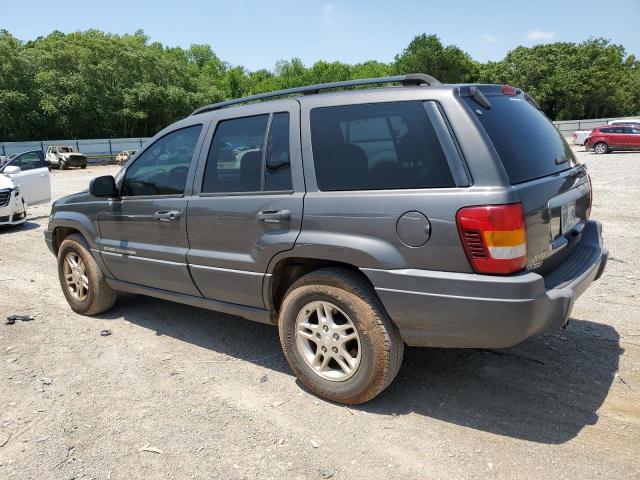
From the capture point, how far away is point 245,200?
135 inches

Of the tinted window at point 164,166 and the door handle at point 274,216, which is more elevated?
the tinted window at point 164,166

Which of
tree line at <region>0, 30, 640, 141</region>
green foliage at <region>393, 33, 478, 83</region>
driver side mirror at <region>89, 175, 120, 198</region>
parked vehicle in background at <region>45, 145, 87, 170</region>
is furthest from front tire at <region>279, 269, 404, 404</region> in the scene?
green foliage at <region>393, 33, 478, 83</region>

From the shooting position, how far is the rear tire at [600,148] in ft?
87.8

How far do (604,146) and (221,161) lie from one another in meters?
28.3

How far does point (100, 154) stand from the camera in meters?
45.6

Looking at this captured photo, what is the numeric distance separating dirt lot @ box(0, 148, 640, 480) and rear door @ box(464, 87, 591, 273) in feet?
3.04

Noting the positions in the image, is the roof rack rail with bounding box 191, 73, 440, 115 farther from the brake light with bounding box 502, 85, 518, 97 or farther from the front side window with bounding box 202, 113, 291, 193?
the brake light with bounding box 502, 85, 518, 97

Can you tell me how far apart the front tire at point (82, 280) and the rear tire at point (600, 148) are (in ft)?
92.6

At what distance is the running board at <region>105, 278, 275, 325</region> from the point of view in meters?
3.53

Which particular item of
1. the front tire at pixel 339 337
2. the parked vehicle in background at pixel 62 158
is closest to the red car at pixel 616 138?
the front tire at pixel 339 337

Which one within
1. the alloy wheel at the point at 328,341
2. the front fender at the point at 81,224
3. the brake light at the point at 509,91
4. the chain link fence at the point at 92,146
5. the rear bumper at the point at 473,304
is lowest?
the alloy wheel at the point at 328,341

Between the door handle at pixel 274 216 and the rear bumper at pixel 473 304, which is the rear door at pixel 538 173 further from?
the door handle at pixel 274 216

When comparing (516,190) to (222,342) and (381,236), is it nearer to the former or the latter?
(381,236)

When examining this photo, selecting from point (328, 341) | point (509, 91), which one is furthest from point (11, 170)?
point (509, 91)
